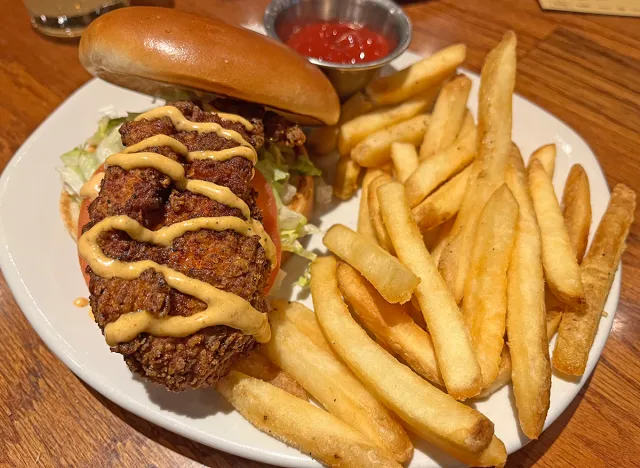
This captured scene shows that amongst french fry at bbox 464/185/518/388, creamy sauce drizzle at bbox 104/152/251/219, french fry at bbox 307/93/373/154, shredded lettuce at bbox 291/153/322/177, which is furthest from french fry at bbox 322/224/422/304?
french fry at bbox 307/93/373/154

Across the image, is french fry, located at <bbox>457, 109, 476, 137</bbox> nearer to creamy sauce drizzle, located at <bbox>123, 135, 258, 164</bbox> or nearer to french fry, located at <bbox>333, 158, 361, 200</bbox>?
french fry, located at <bbox>333, 158, 361, 200</bbox>

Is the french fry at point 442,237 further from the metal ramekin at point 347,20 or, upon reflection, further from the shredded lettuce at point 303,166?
the metal ramekin at point 347,20

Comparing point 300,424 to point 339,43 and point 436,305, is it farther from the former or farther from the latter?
point 339,43

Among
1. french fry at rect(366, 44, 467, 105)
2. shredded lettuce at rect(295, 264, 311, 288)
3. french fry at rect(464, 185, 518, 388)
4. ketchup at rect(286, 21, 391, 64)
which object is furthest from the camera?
ketchup at rect(286, 21, 391, 64)

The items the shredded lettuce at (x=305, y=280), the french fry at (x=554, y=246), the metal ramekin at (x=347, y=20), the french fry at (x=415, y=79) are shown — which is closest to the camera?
the french fry at (x=554, y=246)

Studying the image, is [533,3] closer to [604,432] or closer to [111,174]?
[604,432]

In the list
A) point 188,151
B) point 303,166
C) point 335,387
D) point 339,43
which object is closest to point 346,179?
point 303,166

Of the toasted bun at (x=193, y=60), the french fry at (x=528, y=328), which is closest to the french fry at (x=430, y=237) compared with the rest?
the french fry at (x=528, y=328)
